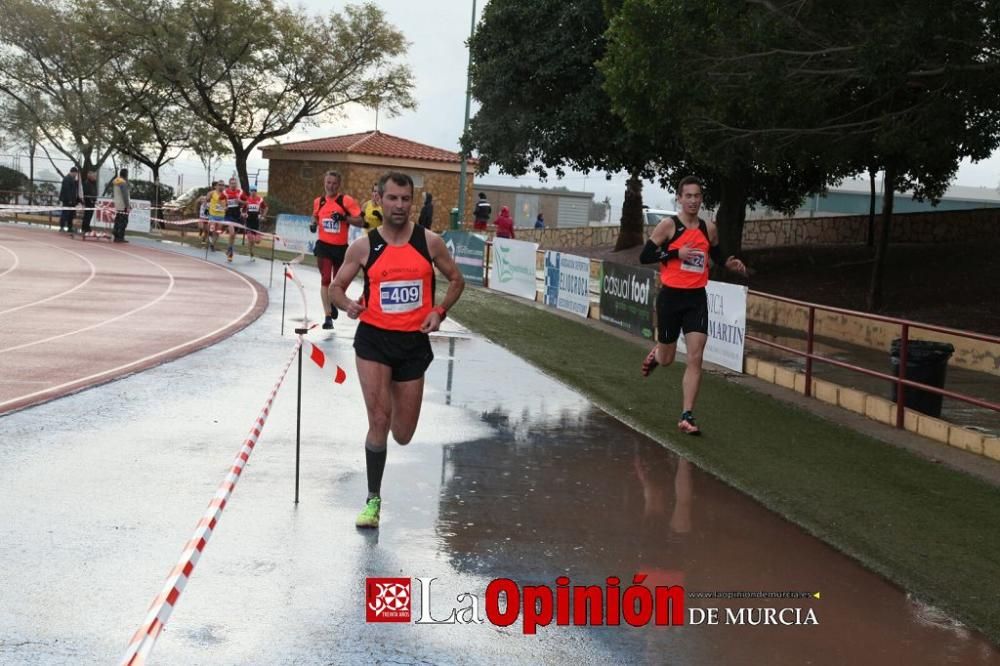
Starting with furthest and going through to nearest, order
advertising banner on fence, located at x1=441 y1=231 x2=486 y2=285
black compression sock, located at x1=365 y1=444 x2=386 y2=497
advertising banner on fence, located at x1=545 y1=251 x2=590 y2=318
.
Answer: advertising banner on fence, located at x1=441 y1=231 x2=486 y2=285 → advertising banner on fence, located at x1=545 y1=251 x2=590 y2=318 → black compression sock, located at x1=365 y1=444 x2=386 y2=497

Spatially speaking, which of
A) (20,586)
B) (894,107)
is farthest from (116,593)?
(894,107)

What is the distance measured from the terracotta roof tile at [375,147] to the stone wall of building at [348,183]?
0.62 metres

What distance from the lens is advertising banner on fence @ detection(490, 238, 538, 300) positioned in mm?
25656

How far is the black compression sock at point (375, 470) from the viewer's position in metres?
7.16

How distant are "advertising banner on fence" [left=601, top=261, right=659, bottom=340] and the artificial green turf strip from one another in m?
2.91

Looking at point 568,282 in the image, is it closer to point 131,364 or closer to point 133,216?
point 131,364

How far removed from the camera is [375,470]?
23.5 ft

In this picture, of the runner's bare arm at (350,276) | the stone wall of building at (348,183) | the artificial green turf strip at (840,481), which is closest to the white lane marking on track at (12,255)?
the artificial green turf strip at (840,481)

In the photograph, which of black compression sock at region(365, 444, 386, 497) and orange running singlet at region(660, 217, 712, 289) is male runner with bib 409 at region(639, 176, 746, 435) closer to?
orange running singlet at region(660, 217, 712, 289)

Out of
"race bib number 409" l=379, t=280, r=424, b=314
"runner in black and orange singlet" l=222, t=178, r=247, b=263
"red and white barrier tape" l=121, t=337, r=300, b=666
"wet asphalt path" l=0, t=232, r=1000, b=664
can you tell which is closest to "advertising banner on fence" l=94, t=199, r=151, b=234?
"runner in black and orange singlet" l=222, t=178, r=247, b=263

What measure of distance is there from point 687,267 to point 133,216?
3520 cm

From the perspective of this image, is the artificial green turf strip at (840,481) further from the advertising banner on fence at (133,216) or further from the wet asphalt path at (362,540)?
the advertising banner on fence at (133,216)

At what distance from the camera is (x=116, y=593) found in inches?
222

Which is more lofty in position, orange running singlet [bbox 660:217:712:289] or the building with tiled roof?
the building with tiled roof
